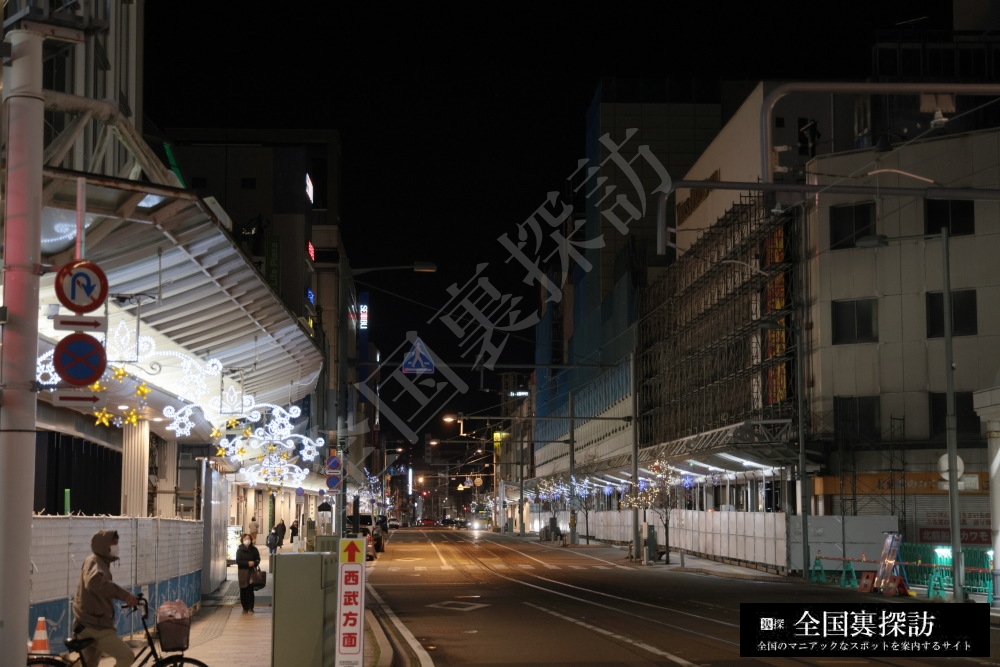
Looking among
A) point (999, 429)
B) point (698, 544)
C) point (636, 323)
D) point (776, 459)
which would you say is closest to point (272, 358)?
point (999, 429)

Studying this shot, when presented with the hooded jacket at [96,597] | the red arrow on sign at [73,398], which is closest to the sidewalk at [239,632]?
the hooded jacket at [96,597]

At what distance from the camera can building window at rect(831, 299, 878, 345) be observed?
4366 centimetres

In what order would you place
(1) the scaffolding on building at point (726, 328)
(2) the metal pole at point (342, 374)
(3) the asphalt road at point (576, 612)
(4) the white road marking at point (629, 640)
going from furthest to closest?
(1) the scaffolding on building at point (726, 328), (2) the metal pole at point (342, 374), (3) the asphalt road at point (576, 612), (4) the white road marking at point (629, 640)

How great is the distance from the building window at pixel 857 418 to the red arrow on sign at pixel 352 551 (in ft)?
108

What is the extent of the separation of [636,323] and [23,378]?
66.6 metres

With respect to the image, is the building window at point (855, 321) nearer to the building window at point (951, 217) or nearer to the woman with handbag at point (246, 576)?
the building window at point (951, 217)

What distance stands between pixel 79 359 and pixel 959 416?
125ft

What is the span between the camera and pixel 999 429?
27656 millimetres

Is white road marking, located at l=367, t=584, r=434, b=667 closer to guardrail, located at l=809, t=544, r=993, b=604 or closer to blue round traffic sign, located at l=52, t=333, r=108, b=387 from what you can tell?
blue round traffic sign, located at l=52, t=333, r=108, b=387

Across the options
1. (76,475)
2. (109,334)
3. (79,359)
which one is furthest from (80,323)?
(76,475)

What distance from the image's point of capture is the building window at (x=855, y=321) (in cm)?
4366

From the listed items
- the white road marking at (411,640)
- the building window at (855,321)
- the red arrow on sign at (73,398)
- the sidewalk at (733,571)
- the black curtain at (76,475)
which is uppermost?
the building window at (855,321)

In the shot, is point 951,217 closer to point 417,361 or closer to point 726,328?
point 726,328

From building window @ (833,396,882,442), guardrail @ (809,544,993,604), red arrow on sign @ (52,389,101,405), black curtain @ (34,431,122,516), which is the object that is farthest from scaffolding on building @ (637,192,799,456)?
red arrow on sign @ (52,389,101,405)
